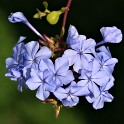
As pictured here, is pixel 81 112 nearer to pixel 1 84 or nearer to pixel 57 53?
pixel 1 84

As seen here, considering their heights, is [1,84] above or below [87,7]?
below

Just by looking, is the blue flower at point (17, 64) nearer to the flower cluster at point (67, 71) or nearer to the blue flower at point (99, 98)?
the flower cluster at point (67, 71)

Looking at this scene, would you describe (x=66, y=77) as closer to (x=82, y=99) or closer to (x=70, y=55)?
(x=70, y=55)

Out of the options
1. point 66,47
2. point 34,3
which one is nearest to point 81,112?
point 34,3

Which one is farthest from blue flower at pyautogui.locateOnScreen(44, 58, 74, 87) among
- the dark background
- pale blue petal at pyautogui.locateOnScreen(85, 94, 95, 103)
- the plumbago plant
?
the dark background

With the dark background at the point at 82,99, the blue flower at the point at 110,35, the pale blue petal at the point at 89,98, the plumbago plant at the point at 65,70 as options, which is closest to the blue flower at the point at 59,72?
the plumbago plant at the point at 65,70
